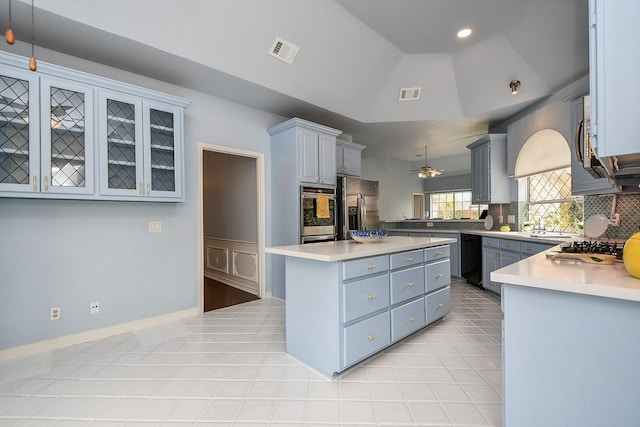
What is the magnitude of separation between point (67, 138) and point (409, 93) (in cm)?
420

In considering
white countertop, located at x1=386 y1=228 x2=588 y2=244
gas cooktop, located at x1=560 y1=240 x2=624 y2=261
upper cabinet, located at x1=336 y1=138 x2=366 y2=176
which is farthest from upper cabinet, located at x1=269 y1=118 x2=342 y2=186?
gas cooktop, located at x1=560 y1=240 x2=624 y2=261

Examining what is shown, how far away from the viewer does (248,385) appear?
2062 mm

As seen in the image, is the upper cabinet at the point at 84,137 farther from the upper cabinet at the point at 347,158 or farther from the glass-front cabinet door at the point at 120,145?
the upper cabinet at the point at 347,158

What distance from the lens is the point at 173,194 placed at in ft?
10.4

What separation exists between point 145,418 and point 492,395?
7.01 ft

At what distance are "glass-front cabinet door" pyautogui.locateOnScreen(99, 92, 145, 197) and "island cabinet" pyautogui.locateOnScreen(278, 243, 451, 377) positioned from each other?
1768 millimetres

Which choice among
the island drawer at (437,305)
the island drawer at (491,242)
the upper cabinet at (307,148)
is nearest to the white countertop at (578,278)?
the island drawer at (437,305)

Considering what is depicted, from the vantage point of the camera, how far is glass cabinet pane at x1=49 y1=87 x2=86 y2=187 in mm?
2482

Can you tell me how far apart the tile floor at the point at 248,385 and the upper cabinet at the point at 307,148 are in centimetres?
217

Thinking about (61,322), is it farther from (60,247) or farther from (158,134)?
(158,134)

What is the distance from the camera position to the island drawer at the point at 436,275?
2.95 metres

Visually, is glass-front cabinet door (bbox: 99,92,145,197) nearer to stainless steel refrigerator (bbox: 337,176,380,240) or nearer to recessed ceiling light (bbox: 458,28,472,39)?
stainless steel refrigerator (bbox: 337,176,380,240)

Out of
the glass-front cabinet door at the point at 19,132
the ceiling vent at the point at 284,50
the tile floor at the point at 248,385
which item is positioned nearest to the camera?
the tile floor at the point at 248,385

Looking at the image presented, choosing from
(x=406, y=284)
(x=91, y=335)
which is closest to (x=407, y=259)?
(x=406, y=284)
